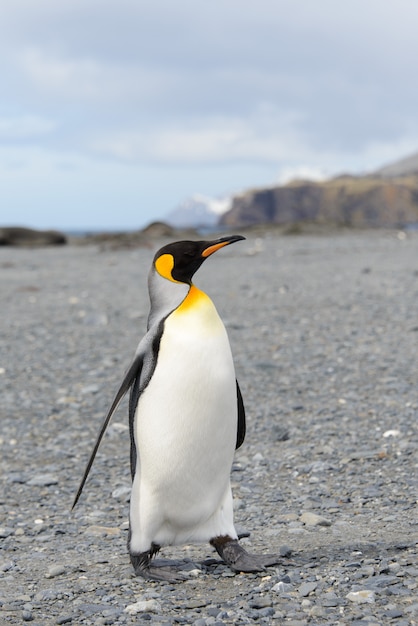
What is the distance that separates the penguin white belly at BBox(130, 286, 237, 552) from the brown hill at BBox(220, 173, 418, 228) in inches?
5668

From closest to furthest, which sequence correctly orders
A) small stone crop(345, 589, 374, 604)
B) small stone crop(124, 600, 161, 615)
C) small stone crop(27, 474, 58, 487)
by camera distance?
1. small stone crop(345, 589, 374, 604)
2. small stone crop(124, 600, 161, 615)
3. small stone crop(27, 474, 58, 487)

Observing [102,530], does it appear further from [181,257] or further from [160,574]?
[181,257]

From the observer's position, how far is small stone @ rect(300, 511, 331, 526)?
4.08m

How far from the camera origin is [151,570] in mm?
3477

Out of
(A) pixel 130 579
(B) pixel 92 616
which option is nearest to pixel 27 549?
(A) pixel 130 579

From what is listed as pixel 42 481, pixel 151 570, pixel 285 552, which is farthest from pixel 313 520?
pixel 42 481

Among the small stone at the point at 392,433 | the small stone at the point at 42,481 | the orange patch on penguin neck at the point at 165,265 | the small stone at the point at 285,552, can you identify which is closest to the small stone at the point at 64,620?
the small stone at the point at 285,552

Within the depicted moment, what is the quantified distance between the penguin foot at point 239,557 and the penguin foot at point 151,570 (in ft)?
0.71

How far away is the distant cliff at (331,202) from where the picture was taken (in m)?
147

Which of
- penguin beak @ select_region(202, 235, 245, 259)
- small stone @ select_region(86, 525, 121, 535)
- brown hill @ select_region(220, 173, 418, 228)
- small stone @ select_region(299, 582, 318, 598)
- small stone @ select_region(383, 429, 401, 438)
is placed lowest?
small stone @ select_region(86, 525, 121, 535)

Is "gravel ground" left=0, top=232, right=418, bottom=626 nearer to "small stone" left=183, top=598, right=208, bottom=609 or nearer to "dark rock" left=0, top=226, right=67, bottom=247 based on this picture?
"small stone" left=183, top=598, right=208, bottom=609

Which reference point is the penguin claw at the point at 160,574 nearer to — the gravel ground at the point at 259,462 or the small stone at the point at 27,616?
the gravel ground at the point at 259,462

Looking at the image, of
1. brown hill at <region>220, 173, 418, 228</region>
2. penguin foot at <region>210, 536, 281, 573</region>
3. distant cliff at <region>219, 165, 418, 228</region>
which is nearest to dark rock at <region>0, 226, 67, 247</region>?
penguin foot at <region>210, 536, 281, 573</region>

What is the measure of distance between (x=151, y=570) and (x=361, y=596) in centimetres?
93
